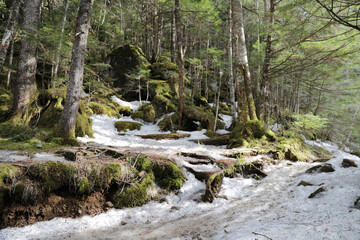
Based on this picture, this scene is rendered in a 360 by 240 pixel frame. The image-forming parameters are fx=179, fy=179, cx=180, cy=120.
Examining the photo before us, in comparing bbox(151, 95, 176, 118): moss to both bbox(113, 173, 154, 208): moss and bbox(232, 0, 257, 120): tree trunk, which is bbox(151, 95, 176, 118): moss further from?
bbox(113, 173, 154, 208): moss

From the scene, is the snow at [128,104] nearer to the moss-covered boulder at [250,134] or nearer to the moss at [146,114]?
the moss at [146,114]

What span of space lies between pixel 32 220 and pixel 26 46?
7.55m

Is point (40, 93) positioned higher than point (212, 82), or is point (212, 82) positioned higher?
point (212, 82)

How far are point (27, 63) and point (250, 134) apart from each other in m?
9.73

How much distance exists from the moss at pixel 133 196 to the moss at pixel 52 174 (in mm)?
942

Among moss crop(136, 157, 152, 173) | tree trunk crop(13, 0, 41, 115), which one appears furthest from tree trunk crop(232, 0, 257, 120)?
tree trunk crop(13, 0, 41, 115)

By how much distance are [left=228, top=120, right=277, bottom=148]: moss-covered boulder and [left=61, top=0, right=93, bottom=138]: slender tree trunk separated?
612 centimetres

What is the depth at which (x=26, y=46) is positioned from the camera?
727 cm

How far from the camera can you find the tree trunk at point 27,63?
23.1 feet

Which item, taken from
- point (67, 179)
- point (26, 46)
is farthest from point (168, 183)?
point (26, 46)

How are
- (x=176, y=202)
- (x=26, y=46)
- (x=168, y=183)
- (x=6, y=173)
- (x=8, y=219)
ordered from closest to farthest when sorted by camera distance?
(x=8, y=219) < (x=6, y=173) < (x=176, y=202) < (x=168, y=183) < (x=26, y=46)

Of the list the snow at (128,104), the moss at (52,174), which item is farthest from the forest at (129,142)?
the snow at (128,104)

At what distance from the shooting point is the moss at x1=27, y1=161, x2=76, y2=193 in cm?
304

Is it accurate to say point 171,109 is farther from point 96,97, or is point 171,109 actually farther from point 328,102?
point 328,102
